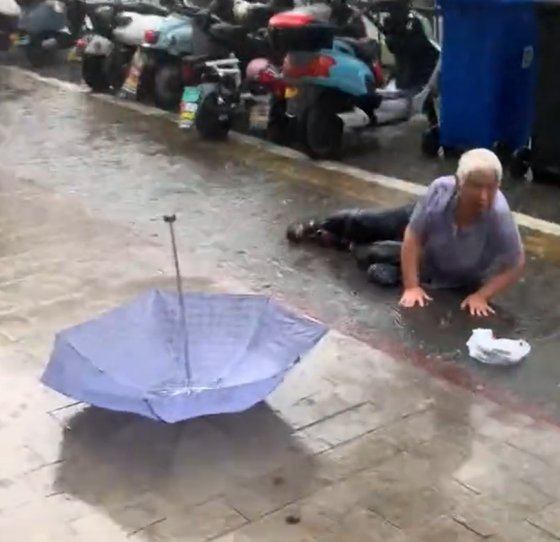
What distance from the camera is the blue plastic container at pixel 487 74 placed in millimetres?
7734

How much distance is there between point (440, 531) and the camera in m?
3.51

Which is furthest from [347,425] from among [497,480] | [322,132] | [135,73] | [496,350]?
[135,73]

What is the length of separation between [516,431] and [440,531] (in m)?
0.73

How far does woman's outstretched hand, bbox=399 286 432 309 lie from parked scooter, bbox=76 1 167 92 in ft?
18.6

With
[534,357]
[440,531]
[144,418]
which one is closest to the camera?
[440,531]

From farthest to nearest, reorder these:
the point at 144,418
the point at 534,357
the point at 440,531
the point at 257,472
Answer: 1. the point at 534,357
2. the point at 144,418
3. the point at 257,472
4. the point at 440,531

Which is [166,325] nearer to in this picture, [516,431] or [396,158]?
[516,431]

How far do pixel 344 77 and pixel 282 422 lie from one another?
4092 millimetres

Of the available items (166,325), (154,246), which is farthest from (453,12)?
(166,325)

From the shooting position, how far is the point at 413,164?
8.01 meters

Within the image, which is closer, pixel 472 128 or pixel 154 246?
pixel 154 246

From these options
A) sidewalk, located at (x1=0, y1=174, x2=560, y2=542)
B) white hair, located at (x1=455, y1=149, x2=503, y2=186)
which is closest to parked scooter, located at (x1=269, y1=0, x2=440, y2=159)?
white hair, located at (x1=455, y1=149, x2=503, y2=186)

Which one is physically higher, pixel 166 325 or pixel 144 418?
pixel 166 325

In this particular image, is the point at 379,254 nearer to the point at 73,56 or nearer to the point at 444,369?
the point at 444,369
